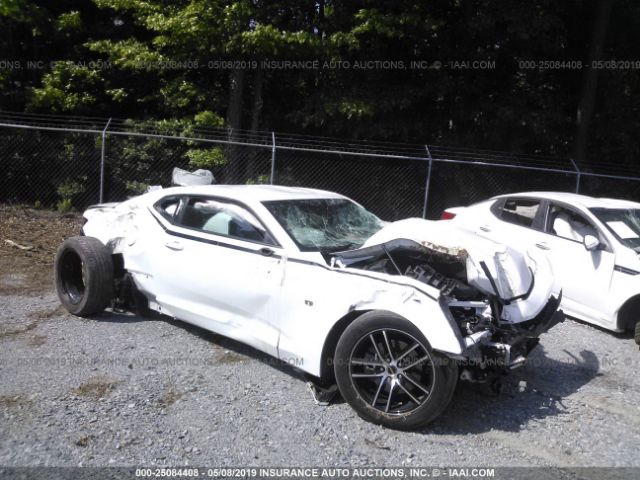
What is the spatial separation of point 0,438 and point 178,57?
10098mm

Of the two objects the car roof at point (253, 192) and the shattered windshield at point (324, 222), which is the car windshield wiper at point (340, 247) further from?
the car roof at point (253, 192)

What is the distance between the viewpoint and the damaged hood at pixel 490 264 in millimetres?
4117

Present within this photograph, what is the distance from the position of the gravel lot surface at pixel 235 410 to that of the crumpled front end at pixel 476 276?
1.68ft

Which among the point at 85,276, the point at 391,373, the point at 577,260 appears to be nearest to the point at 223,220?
the point at 85,276

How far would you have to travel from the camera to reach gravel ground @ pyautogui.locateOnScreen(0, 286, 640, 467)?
11.0ft

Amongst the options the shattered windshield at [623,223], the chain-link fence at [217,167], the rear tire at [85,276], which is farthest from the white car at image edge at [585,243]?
the chain-link fence at [217,167]

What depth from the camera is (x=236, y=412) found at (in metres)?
3.84

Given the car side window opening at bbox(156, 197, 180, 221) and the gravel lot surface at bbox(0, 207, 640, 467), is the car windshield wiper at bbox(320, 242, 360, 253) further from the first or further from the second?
the car side window opening at bbox(156, 197, 180, 221)

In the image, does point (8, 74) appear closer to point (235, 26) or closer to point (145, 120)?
point (145, 120)

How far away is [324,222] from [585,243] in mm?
3065

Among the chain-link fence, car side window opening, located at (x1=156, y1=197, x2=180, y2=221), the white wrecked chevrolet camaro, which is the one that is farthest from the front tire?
the chain-link fence

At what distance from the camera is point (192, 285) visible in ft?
15.8

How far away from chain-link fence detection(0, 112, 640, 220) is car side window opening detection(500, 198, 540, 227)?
4.81 m

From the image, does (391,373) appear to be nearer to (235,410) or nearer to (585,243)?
(235,410)
